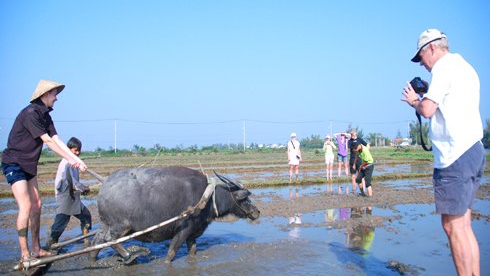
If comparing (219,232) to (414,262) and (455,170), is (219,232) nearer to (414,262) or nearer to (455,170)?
(414,262)

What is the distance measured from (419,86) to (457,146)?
2.86ft

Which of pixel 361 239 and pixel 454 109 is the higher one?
pixel 454 109

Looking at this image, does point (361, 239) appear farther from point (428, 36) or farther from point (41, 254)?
point (41, 254)

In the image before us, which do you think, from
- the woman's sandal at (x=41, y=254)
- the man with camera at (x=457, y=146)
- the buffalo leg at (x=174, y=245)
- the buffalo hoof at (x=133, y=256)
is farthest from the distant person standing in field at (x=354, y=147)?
the woman's sandal at (x=41, y=254)

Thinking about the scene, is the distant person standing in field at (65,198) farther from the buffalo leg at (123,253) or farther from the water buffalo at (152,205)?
the buffalo leg at (123,253)

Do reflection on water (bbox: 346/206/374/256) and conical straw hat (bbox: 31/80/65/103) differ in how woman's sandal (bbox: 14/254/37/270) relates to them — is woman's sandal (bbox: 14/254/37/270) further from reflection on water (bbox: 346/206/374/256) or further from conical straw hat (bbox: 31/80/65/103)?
reflection on water (bbox: 346/206/374/256)

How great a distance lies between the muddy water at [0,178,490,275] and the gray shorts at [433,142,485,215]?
71.7 inches

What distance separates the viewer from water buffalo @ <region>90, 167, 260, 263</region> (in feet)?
19.3

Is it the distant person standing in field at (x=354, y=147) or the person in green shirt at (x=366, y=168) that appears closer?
the person in green shirt at (x=366, y=168)

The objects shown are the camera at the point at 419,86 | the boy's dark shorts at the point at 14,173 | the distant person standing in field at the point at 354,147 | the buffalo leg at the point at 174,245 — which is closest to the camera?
the camera at the point at 419,86

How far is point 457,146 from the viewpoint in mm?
3824

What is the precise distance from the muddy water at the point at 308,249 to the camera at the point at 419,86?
233 cm

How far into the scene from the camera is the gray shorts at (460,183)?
12.3ft

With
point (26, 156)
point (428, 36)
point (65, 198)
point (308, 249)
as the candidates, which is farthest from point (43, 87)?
point (428, 36)
